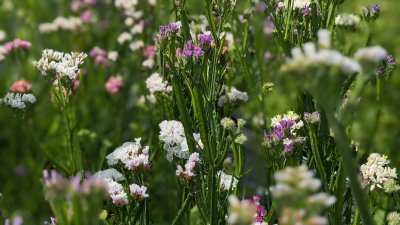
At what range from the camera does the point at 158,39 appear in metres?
1.62

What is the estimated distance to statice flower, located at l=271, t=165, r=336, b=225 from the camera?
29.2 inches

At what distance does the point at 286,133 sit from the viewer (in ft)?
5.21

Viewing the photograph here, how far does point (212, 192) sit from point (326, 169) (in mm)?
377

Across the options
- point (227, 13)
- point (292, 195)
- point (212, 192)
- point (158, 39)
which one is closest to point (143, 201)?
point (212, 192)

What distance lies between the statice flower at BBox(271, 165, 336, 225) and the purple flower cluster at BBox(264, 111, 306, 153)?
76 cm

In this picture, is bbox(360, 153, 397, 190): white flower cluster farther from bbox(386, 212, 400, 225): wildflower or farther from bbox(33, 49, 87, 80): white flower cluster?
bbox(33, 49, 87, 80): white flower cluster

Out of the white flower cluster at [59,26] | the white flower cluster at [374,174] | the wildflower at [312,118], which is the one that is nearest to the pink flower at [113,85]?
the white flower cluster at [59,26]

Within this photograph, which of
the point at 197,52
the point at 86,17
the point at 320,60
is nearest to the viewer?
the point at 320,60

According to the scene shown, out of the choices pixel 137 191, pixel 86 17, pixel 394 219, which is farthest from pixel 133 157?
pixel 86 17

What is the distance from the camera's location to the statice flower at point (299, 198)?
74 cm

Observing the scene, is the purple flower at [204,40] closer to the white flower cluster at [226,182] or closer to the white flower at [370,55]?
the white flower cluster at [226,182]

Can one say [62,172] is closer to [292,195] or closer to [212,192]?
[212,192]

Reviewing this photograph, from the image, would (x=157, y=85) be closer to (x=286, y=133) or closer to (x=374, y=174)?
(x=286, y=133)

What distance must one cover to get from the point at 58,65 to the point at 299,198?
3.41 ft
